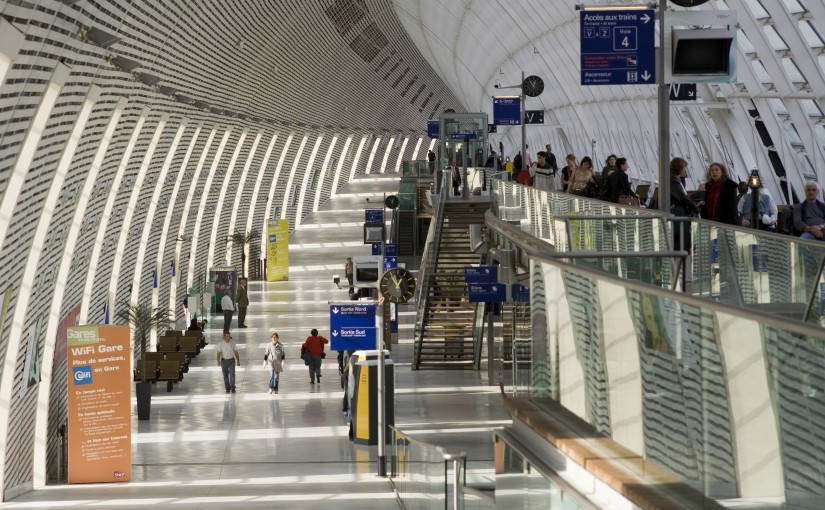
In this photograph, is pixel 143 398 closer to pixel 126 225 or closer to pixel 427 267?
pixel 126 225

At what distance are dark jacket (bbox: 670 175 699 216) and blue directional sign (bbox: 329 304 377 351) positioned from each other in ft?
30.1

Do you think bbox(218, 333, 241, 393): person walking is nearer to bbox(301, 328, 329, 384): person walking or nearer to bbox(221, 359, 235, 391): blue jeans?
bbox(221, 359, 235, 391): blue jeans

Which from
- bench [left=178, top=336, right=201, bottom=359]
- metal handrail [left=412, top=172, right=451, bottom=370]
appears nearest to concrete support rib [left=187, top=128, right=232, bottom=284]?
metal handrail [left=412, top=172, right=451, bottom=370]

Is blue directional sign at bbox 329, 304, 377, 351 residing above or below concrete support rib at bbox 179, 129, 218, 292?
below

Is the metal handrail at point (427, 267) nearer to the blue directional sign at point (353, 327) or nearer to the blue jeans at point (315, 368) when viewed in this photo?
the blue jeans at point (315, 368)

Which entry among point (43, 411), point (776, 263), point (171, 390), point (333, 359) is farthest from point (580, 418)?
point (333, 359)

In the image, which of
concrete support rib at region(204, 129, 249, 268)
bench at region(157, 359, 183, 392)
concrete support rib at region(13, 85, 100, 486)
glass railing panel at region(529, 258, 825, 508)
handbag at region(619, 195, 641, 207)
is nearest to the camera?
glass railing panel at region(529, 258, 825, 508)

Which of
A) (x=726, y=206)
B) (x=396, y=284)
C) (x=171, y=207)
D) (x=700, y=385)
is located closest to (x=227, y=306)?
(x=171, y=207)

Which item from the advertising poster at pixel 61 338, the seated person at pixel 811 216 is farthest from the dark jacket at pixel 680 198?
the advertising poster at pixel 61 338

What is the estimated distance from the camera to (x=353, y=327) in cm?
2302

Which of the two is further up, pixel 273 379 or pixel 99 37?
pixel 99 37

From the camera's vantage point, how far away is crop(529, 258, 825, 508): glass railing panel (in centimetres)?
386

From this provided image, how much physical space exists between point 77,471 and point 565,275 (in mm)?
15883

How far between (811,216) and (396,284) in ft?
49.6
